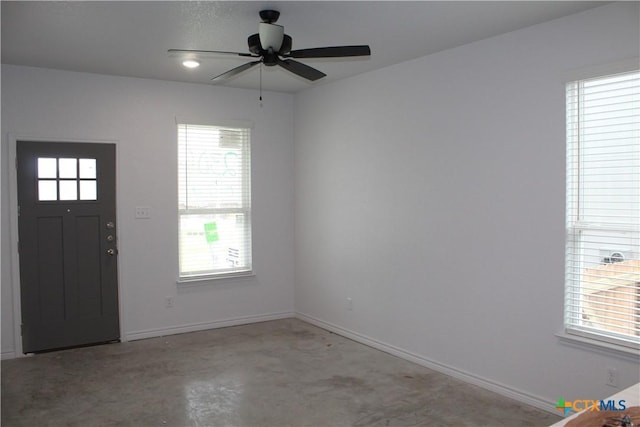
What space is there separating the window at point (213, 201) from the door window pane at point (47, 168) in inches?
46.4

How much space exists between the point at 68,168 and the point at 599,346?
462cm

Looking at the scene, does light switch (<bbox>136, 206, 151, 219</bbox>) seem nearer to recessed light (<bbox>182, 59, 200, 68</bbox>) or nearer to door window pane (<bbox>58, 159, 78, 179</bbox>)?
door window pane (<bbox>58, 159, 78, 179</bbox>)

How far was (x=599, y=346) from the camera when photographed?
9.99ft

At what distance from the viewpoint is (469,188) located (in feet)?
12.7

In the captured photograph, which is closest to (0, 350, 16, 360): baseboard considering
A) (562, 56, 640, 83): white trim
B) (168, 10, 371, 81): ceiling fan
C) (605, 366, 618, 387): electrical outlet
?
(168, 10, 371, 81): ceiling fan

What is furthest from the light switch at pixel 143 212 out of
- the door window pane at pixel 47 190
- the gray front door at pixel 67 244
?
the door window pane at pixel 47 190

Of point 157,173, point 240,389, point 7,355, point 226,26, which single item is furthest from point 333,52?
point 7,355

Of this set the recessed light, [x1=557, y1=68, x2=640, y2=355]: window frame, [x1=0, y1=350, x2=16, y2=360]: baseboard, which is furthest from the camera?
[x1=0, y1=350, x2=16, y2=360]: baseboard

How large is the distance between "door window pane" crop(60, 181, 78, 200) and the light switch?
1.92 feet

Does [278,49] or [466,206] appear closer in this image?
[278,49]

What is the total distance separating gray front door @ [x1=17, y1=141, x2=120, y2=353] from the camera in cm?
A: 460

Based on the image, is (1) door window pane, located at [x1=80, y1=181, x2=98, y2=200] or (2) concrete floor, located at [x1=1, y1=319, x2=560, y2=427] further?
(1) door window pane, located at [x1=80, y1=181, x2=98, y2=200]

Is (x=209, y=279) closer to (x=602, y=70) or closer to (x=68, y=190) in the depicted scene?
(x=68, y=190)

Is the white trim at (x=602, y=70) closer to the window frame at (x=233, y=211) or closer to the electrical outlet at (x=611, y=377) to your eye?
the electrical outlet at (x=611, y=377)
